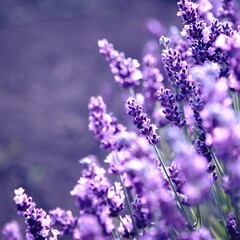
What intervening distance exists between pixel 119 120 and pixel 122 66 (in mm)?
2302

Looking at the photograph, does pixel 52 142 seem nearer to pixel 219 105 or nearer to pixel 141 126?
pixel 141 126

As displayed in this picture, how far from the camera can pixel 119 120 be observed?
4.08 meters

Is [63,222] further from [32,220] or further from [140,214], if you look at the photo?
[140,214]

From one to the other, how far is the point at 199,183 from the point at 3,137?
146 inches

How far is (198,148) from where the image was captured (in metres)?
1.51

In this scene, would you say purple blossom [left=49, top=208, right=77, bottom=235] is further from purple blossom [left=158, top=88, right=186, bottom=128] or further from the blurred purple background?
the blurred purple background

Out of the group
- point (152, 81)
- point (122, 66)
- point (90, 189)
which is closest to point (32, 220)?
point (90, 189)

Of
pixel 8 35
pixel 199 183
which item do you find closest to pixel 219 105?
pixel 199 183

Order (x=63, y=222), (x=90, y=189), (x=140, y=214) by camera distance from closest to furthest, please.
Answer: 1. (x=90, y=189)
2. (x=63, y=222)
3. (x=140, y=214)

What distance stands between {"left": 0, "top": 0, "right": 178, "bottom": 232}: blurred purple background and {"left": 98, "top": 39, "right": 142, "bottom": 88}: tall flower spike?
101cm

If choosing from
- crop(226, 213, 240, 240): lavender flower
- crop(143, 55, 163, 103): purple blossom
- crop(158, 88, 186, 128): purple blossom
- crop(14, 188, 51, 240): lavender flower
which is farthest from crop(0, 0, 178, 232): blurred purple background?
crop(226, 213, 240, 240): lavender flower

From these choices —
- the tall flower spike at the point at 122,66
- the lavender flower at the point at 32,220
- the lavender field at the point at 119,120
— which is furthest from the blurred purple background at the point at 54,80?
the lavender flower at the point at 32,220

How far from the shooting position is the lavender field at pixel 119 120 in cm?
113

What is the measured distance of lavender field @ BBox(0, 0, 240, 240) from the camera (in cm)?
113
